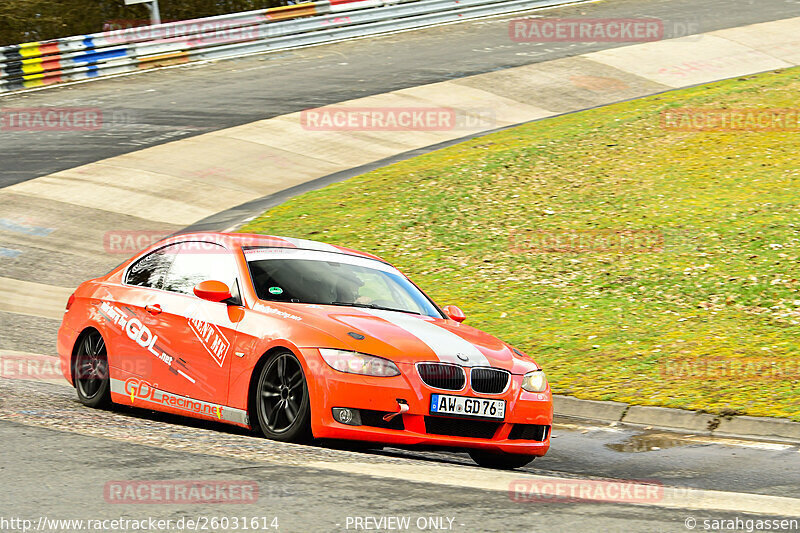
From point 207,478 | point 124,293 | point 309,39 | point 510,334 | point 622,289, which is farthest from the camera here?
point 309,39

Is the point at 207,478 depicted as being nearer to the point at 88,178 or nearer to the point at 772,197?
the point at 772,197

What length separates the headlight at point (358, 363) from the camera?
22.7ft

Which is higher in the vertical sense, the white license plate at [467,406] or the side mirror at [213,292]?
the side mirror at [213,292]

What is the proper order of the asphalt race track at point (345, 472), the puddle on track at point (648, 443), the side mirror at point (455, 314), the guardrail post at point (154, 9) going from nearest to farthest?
the asphalt race track at point (345, 472) → the puddle on track at point (648, 443) → the side mirror at point (455, 314) → the guardrail post at point (154, 9)

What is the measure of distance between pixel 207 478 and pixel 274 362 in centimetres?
145

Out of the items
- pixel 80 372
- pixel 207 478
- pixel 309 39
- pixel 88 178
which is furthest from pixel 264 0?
pixel 207 478

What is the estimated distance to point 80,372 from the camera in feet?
29.7

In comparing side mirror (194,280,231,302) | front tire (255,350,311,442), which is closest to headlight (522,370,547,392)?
front tire (255,350,311,442)

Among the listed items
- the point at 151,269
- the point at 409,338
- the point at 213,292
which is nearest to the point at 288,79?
the point at 151,269

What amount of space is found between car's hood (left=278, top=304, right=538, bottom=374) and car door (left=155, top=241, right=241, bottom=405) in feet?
2.05

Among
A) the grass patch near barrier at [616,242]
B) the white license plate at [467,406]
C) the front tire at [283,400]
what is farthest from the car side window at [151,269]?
the grass patch near barrier at [616,242]

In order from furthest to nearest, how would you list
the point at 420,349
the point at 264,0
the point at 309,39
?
the point at 264,0, the point at 309,39, the point at 420,349

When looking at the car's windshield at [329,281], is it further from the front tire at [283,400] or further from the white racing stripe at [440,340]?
the front tire at [283,400]

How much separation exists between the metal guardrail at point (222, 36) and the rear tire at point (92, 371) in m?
19.7
